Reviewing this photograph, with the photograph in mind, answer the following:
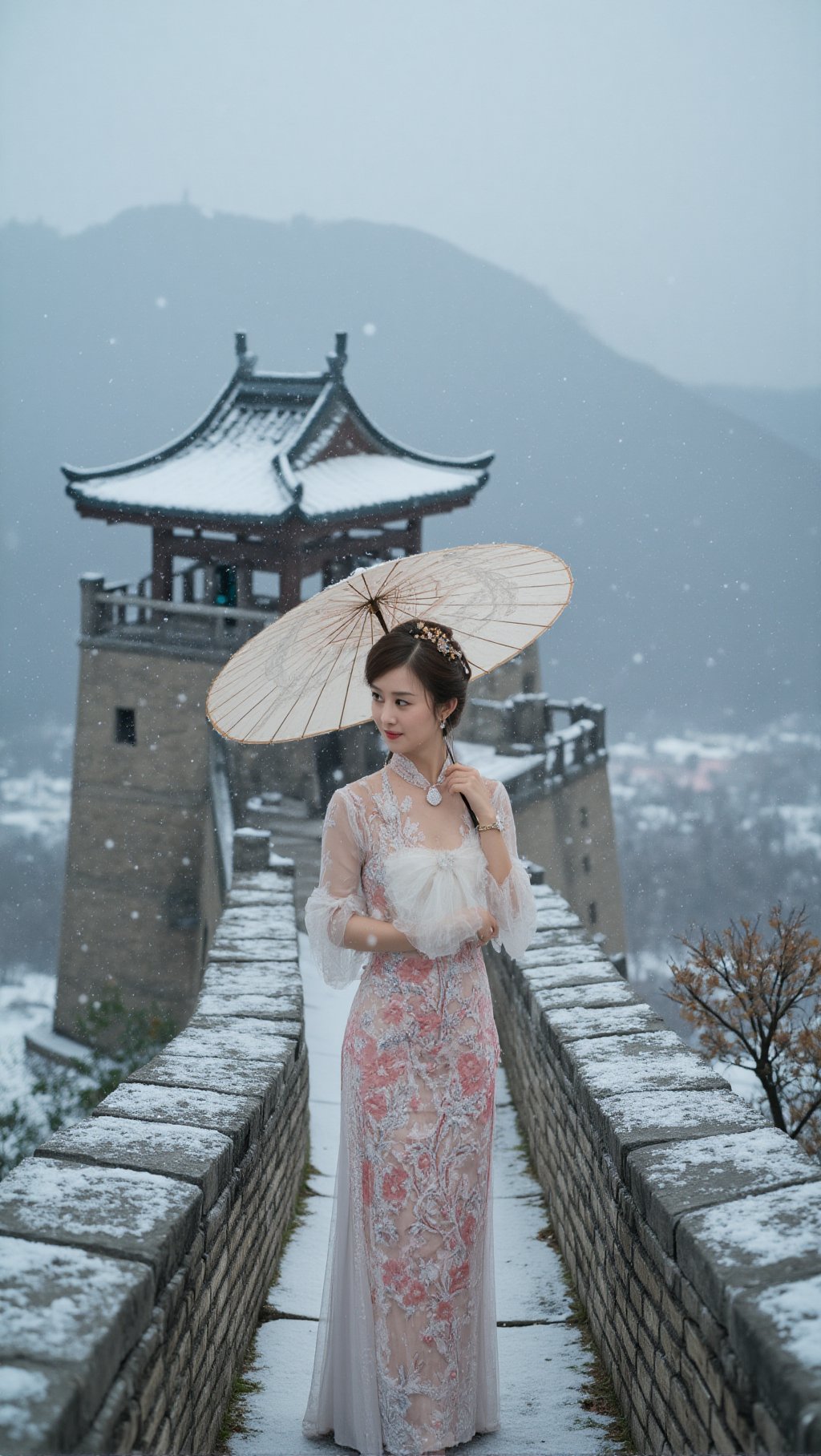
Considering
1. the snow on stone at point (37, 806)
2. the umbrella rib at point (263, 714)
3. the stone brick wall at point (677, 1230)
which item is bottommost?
the snow on stone at point (37, 806)

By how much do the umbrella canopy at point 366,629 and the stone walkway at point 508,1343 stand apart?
4.82 ft

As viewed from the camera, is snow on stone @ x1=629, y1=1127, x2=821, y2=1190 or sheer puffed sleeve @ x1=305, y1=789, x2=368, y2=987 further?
sheer puffed sleeve @ x1=305, y1=789, x2=368, y2=987

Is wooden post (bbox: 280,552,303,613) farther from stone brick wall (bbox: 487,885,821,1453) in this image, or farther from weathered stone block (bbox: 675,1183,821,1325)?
weathered stone block (bbox: 675,1183,821,1325)

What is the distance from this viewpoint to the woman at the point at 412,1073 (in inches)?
102

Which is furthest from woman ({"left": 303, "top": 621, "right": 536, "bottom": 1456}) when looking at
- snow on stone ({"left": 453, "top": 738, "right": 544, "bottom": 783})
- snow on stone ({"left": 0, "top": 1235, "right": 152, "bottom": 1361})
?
snow on stone ({"left": 453, "top": 738, "right": 544, "bottom": 783})

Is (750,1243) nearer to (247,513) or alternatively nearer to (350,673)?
(350,673)

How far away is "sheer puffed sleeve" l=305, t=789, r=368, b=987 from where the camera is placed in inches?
103

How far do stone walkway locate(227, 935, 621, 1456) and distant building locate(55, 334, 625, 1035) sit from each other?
34.6ft

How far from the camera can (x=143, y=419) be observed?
288 ft

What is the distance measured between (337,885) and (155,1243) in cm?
78

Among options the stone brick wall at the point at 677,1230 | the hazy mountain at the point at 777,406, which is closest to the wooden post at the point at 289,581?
the stone brick wall at the point at 677,1230

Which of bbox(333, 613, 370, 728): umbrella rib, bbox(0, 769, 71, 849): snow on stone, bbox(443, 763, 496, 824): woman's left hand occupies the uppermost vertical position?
bbox(333, 613, 370, 728): umbrella rib

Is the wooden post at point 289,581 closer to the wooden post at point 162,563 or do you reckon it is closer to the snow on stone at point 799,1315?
the wooden post at point 162,563

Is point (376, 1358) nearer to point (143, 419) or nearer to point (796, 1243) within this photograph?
point (796, 1243)
